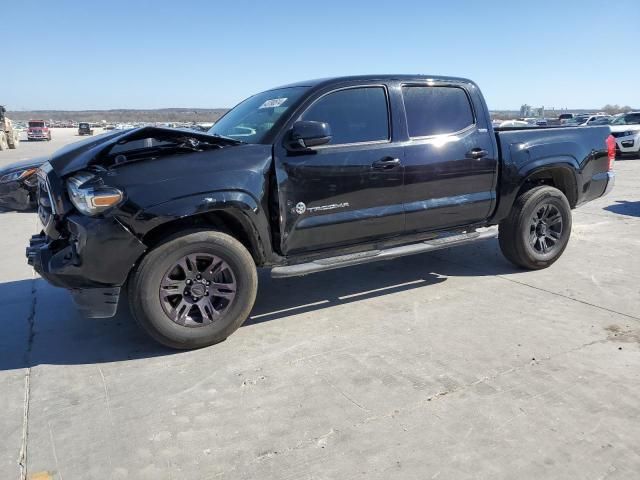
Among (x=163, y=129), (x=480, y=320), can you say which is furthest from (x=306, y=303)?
(x=163, y=129)

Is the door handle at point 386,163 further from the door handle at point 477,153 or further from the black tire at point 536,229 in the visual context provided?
the black tire at point 536,229

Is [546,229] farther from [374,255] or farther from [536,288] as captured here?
[374,255]

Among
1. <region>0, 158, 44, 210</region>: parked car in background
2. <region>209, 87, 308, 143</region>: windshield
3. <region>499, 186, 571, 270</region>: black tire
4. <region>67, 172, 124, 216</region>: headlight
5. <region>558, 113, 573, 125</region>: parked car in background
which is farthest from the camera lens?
<region>558, 113, 573, 125</region>: parked car in background

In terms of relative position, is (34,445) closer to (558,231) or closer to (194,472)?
(194,472)

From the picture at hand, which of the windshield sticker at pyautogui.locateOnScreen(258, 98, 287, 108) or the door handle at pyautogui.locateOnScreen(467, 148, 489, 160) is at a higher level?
the windshield sticker at pyautogui.locateOnScreen(258, 98, 287, 108)

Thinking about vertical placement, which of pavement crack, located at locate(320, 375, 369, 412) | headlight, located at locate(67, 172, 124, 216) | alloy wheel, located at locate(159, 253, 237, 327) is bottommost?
pavement crack, located at locate(320, 375, 369, 412)

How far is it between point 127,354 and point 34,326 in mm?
1105

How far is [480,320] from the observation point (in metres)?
4.21

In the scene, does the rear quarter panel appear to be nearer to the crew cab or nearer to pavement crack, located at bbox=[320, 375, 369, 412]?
pavement crack, located at bbox=[320, 375, 369, 412]

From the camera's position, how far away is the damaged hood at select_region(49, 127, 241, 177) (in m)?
3.58

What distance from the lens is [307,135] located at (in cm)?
381

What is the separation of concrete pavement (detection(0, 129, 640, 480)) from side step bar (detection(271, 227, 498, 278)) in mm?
478

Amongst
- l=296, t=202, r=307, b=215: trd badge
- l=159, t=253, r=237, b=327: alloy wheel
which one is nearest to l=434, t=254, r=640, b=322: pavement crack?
l=296, t=202, r=307, b=215: trd badge

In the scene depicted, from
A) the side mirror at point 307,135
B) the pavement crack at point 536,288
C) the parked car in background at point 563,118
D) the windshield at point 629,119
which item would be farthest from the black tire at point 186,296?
the parked car in background at point 563,118
